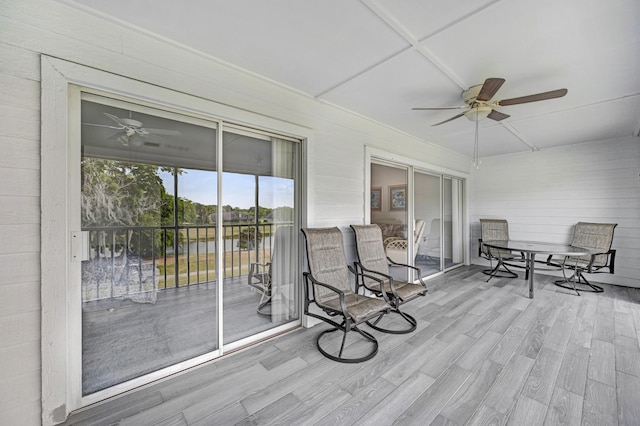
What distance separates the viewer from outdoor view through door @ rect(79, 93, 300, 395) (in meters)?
1.85

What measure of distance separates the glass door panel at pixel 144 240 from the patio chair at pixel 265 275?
441 millimetres

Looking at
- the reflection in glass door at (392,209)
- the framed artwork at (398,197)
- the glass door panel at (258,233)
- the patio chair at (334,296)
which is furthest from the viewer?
the framed artwork at (398,197)

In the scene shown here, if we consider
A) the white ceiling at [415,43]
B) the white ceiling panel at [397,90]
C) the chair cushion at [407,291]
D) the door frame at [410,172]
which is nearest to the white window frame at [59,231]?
the white ceiling at [415,43]

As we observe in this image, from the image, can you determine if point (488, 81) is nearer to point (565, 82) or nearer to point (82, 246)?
point (565, 82)

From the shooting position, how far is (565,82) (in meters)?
2.56

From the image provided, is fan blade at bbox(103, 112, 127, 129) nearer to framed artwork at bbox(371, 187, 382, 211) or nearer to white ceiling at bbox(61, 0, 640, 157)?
white ceiling at bbox(61, 0, 640, 157)

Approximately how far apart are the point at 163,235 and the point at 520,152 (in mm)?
6887

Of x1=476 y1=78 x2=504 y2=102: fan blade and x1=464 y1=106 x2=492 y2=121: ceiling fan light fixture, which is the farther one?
x1=464 y1=106 x2=492 y2=121: ceiling fan light fixture

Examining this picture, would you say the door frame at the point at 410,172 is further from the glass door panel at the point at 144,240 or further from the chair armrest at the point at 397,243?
the glass door panel at the point at 144,240

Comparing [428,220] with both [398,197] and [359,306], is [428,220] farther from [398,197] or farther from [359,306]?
[359,306]

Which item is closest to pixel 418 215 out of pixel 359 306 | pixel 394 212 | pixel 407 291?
pixel 394 212

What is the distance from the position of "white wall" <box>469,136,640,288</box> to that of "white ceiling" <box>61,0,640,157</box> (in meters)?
2.04

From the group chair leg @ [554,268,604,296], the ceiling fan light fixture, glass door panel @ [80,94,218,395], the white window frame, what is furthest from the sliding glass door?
the white window frame

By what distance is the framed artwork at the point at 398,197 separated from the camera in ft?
14.2
